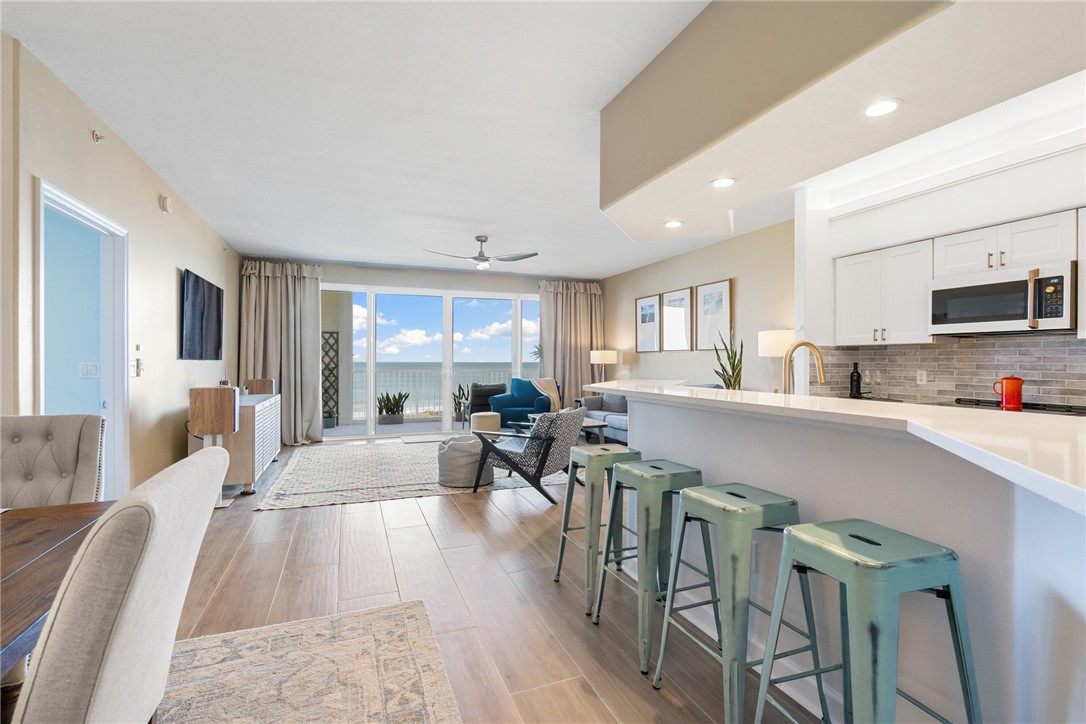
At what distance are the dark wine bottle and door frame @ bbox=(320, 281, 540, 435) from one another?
15.6 feet

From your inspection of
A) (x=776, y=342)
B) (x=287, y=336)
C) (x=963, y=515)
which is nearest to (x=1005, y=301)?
(x=776, y=342)

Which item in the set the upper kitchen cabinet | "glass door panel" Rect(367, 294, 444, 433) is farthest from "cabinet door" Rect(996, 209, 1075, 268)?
"glass door panel" Rect(367, 294, 444, 433)

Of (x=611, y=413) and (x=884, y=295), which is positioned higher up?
(x=884, y=295)

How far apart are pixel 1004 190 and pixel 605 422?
4.17m

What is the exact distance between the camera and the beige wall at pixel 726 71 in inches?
54.0

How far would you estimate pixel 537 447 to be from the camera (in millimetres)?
3984

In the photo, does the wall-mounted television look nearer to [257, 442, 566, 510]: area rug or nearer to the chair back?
[257, 442, 566, 510]: area rug

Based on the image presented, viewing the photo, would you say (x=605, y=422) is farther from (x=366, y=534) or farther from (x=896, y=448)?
(x=896, y=448)

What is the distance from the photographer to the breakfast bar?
100 cm

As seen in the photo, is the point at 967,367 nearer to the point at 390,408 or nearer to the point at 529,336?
the point at 529,336

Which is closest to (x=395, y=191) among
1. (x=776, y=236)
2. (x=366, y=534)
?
(x=366, y=534)

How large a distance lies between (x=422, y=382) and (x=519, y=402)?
5.94ft

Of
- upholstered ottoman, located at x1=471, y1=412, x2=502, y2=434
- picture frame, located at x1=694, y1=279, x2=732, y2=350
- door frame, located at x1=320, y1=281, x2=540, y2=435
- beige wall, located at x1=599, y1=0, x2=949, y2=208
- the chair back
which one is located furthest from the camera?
door frame, located at x1=320, y1=281, x2=540, y2=435

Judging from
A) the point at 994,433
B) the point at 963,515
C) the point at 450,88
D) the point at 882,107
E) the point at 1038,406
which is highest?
the point at 450,88
